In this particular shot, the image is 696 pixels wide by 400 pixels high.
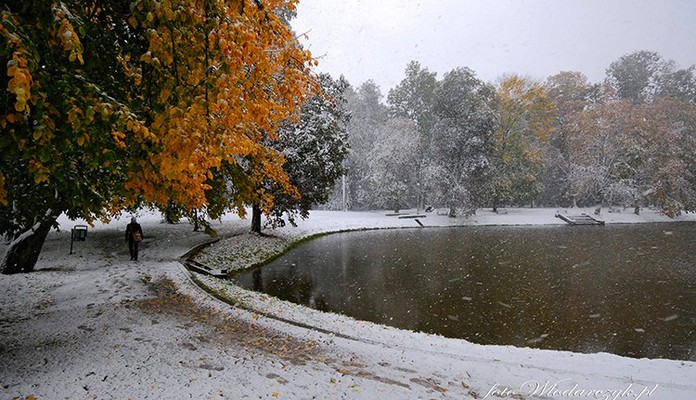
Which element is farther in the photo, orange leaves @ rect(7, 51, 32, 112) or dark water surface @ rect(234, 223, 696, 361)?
dark water surface @ rect(234, 223, 696, 361)

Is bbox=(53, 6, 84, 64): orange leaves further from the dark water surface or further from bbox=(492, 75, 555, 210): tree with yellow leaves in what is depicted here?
bbox=(492, 75, 555, 210): tree with yellow leaves

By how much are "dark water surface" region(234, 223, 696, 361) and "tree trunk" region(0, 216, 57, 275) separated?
238 inches

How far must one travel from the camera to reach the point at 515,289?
12508 millimetres

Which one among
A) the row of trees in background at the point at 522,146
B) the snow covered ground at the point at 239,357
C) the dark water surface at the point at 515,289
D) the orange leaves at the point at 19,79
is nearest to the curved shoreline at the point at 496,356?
the snow covered ground at the point at 239,357

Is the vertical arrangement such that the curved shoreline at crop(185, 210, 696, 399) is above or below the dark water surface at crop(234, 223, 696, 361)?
above

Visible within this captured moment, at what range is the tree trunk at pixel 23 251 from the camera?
10.4 meters

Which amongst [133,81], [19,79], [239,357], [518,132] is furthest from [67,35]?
[518,132]

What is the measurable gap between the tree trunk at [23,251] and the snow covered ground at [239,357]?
3.47 feet

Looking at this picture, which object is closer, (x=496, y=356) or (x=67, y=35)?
(x=67, y=35)

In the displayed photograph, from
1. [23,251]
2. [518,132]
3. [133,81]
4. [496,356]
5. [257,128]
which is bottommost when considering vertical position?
[496,356]

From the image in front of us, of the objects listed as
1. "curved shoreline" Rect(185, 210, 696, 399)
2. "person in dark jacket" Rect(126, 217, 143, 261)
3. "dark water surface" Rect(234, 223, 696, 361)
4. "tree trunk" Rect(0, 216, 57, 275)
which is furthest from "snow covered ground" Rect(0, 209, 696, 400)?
"person in dark jacket" Rect(126, 217, 143, 261)

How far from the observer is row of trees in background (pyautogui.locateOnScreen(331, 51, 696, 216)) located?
3572 centimetres

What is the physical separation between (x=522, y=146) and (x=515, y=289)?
33.0 meters

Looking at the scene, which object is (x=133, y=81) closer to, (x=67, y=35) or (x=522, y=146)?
(x=67, y=35)
